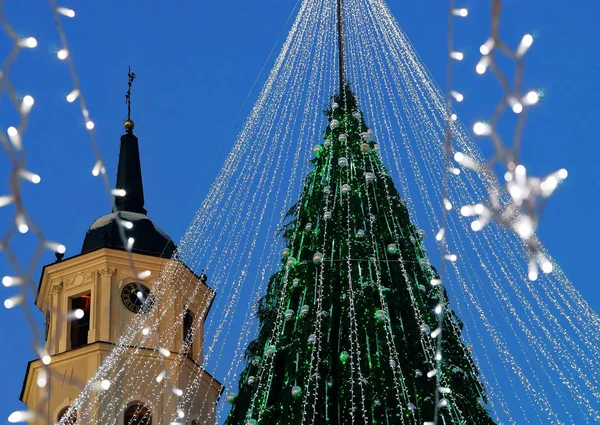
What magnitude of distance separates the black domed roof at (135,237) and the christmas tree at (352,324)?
42.9 feet

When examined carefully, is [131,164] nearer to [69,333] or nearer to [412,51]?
[69,333]

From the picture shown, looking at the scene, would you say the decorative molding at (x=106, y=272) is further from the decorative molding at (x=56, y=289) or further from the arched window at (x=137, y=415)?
the arched window at (x=137, y=415)

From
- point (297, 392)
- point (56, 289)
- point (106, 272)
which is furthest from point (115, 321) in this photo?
point (297, 392)

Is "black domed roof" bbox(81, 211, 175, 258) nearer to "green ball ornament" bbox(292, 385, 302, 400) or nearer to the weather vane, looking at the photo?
the weather vane

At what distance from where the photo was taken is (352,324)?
12.9m

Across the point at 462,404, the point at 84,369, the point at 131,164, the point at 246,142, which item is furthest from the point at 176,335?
the point at 462,404

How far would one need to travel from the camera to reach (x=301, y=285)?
13.4 meters

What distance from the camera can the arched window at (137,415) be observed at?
24.4 metres

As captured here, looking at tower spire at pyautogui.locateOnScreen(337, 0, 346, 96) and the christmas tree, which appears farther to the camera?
tower spire at pyautogui.locateOnScreen(337, 0, 346, 96)

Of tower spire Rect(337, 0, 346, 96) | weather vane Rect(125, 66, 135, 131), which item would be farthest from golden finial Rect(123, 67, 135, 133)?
tower spire Rect(337, 0, 346, 96)

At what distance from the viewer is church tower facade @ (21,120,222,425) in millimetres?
24641

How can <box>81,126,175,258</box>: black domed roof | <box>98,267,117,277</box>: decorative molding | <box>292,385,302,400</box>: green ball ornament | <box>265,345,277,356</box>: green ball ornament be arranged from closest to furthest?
<box>292,385,302,400</box>: green ball ornament → <box>265,345,277,356</box>: green ball ornament → <box>98,267,117,277</box>: decorative molding → <box>81,126,175,258</box>: black domed roof

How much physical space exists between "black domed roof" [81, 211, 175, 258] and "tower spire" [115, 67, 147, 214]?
884mm

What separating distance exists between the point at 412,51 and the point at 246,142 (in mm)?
2749
